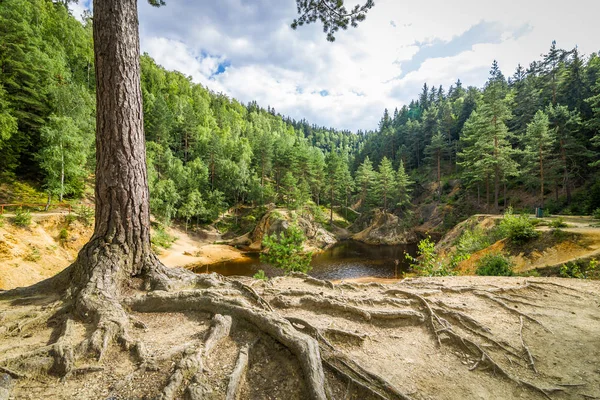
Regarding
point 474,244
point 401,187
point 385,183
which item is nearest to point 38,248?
point 474,244

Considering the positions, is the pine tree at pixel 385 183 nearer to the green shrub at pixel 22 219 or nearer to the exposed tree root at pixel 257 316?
the green shrub at pixel 22 219

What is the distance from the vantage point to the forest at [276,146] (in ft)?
67.5

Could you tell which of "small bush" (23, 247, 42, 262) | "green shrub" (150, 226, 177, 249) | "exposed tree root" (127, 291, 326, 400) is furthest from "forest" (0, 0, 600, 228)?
"exposed tree root" (127, 291, 326, 400)

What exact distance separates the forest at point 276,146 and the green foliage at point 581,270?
17.2 m

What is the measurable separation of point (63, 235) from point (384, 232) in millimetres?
36475

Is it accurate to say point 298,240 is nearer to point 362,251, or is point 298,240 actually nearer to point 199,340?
point 199,340

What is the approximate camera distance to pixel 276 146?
46.7 m

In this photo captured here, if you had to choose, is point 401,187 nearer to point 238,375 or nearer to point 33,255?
point 33,255

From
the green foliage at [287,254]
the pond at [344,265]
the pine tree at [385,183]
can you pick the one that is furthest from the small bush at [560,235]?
the pine tree at [385,183]

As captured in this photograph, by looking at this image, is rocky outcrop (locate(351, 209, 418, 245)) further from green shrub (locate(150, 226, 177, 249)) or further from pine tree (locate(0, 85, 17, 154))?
pine tree (locate(0, 85, 17, 154))

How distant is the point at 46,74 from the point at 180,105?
33.7m

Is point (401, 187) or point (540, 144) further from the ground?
point (540, 144)

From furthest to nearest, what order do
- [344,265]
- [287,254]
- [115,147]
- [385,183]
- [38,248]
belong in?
[385,183] < [344,265] < [38,248] < [287,254] < [115,147]

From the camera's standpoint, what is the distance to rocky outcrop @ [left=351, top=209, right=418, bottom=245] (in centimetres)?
3731
